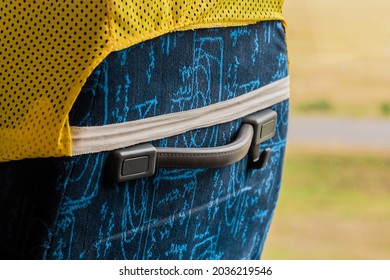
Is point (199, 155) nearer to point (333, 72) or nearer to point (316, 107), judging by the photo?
point (316, 107)

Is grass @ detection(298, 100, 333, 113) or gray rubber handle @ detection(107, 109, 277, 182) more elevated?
gray rubber handle @ detection(107, 109, 277, 182)

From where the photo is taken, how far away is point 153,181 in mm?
664

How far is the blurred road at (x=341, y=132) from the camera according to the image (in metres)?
2.31

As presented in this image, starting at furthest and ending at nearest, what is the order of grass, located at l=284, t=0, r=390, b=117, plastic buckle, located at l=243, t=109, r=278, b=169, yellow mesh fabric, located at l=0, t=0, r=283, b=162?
grass, located at l=284, t=0, r=390, b=117 → plastic buckle, located at l=243, t=109, r=278, b=169 → yellow mesh fabric, located at l=0, t=0, r=283, b=162

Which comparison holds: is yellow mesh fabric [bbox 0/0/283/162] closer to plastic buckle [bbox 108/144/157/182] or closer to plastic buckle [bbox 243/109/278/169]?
plastic buckle [bbox 108/144/157/182]

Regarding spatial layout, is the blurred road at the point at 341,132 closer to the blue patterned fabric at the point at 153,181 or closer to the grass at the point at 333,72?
the grass at the point at 333,72

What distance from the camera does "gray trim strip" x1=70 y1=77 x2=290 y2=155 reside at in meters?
0.59

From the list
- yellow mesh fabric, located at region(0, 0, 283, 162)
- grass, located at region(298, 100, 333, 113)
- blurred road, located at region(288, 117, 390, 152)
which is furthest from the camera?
grass, located at region(298, 100, 333, 113)

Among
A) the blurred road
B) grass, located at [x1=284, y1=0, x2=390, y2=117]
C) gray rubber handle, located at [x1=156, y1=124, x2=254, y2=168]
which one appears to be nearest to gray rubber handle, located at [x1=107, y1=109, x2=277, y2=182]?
gray rubber handle, located at [x1=156, y1=124, x2=254, y2=168]

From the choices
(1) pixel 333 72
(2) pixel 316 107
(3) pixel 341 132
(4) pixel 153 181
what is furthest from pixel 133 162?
(1) pixel 333 72

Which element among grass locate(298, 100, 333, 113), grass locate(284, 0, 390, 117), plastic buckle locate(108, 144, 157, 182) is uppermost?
plastic buckle locate(108, 144, 157, 182)

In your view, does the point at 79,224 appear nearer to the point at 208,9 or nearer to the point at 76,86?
the point at 76,86

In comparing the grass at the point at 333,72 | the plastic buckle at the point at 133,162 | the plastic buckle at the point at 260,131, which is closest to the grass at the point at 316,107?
the grass at the point at 333,72

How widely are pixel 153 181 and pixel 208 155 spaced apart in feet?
0.19
